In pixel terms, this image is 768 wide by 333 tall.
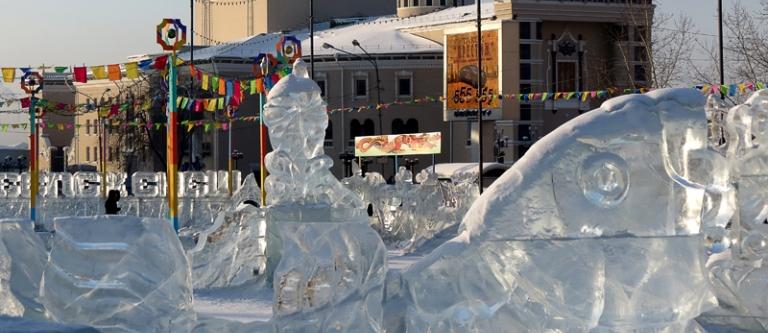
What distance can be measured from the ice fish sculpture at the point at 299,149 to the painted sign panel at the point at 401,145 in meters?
29.8

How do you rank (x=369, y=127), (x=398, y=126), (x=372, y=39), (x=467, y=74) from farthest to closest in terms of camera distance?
1. (x=372, y=39)
2. (x=369, y=127)
3. (x=398, y=126)
4. (x=467, y=74)

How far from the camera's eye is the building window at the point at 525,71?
227 feet

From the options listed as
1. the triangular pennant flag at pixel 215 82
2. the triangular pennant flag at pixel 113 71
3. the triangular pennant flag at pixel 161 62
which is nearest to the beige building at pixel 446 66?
the triangular pennant flag at pixel 215 82

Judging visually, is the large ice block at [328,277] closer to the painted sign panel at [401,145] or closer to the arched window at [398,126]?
the painted sign panel at [401,145]

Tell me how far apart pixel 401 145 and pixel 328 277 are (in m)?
36.8

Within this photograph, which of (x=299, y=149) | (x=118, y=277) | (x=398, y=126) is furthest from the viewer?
(x=398, y=126)

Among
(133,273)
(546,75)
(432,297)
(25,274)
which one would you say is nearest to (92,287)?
(133,273)

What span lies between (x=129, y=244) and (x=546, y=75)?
61.8 m

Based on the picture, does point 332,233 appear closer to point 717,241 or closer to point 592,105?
point 717,241

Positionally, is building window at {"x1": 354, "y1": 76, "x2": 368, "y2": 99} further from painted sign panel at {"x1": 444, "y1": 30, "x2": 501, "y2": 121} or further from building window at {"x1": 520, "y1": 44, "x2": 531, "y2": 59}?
building window at {"x1": 520, "y1": 44, "x2": 531, "y2": 59}

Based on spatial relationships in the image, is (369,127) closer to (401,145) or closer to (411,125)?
(411,125)

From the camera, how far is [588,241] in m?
9.12

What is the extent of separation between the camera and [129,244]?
9.62 metres

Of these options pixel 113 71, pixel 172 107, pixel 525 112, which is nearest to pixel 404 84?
pixel 525 112
